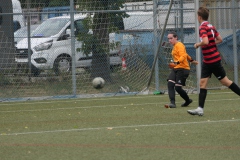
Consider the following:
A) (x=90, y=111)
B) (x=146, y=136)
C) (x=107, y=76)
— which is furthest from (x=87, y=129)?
(x=107, y=76)

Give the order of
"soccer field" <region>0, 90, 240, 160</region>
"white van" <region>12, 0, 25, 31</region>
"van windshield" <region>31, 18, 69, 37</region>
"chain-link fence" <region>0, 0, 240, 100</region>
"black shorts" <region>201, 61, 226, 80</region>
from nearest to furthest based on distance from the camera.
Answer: "soccer field" <region>0, 90, 240, 160</region> < "black shorts" <region>201, 61, 226, 80</region> < "chain-link fence" <region>0, 0, 240, 100</region> < "van windshield" <region>31, 18, 69, 37</region> < "white van" <region>12, 0, 25, 31</region>

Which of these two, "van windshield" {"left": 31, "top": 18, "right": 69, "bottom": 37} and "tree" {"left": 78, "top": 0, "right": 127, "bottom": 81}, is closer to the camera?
"tree" {"left": 78, "top": 0, "right": 127, "bottom": 81}

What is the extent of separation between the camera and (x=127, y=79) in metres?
19.1

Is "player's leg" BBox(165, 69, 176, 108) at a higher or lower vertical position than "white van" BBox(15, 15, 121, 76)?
lower

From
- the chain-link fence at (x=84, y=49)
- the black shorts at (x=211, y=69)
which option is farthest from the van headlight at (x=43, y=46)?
the black shorts at (x=211, y=69)

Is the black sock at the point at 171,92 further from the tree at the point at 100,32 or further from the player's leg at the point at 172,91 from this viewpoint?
the tree at the point at 100,32

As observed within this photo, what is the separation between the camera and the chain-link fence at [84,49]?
731 inches

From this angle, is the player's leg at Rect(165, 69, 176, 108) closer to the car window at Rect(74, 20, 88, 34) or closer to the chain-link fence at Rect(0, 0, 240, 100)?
the chain-link fence at Rect(0, 0, 240, 100)

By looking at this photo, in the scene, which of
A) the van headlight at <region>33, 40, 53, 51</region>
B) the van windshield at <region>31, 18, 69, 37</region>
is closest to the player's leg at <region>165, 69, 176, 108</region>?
the van headlight at <region>33, 40, 53, 51</region>

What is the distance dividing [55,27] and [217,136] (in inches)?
427

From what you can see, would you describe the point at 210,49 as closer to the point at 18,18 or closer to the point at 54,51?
the point at 54,51

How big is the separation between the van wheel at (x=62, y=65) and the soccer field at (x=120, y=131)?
3110 millimetres

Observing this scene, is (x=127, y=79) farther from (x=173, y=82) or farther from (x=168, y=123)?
(x=168, y=123)

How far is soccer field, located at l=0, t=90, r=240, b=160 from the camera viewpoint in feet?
27.1
